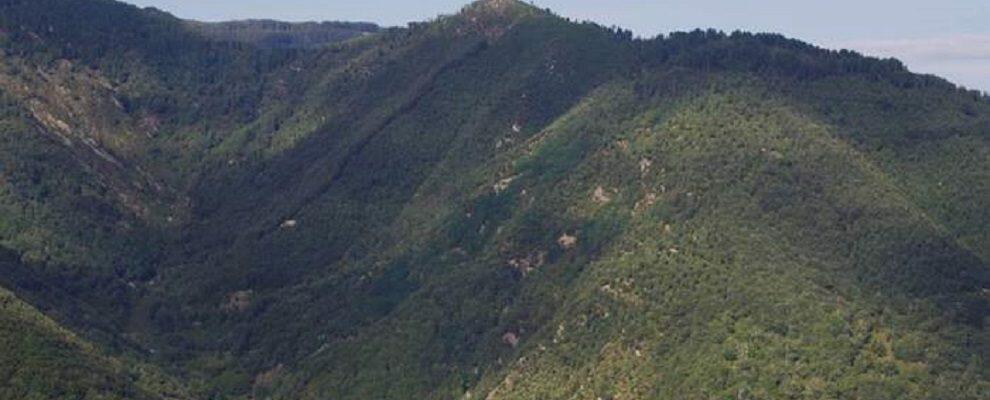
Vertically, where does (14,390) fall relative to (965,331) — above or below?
below

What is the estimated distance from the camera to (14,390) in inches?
7790

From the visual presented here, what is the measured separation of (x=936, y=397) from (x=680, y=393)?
117ft

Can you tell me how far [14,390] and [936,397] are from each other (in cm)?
12738

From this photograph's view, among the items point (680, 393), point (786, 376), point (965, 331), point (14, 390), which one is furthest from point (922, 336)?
point (14, 390)

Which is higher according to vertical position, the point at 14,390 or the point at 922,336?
the point at 922,336

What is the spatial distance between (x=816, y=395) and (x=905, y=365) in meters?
14.4

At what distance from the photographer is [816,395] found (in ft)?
615

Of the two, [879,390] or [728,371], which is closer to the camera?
[879,390]

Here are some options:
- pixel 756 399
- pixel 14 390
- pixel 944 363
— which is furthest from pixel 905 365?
pixel 14 390

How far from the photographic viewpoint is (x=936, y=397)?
183 meters

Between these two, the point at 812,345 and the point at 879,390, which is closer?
the point at 879,390

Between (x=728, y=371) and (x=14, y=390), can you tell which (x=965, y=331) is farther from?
(x=14, y=390)

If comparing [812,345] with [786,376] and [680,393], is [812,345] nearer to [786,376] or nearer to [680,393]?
[786,376]

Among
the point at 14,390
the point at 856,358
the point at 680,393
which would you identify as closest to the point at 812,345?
the point at 856,358
